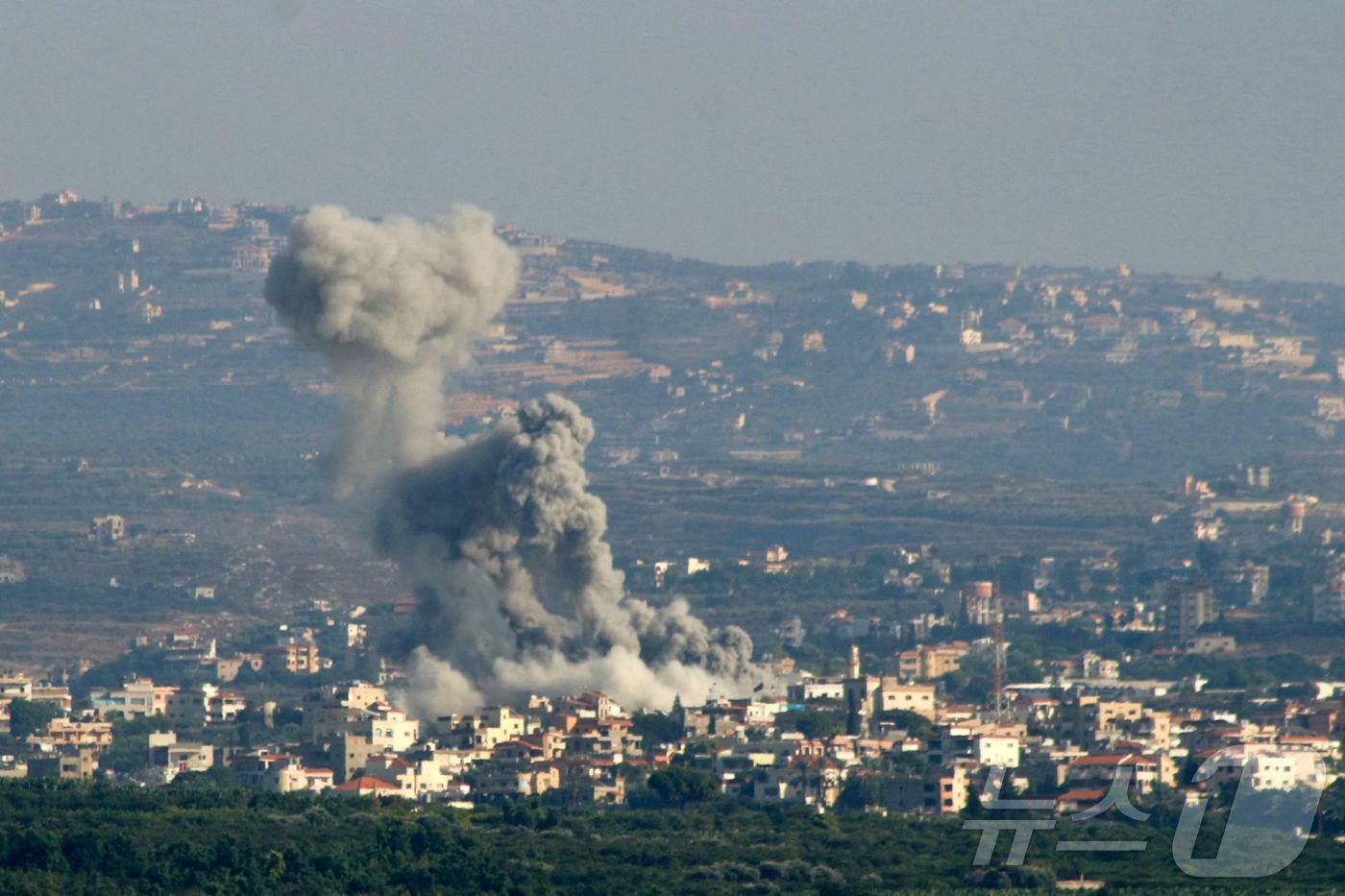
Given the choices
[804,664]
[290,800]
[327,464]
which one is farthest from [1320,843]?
[804,664]

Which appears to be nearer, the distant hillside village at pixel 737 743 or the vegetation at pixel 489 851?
the vegetation at pixel 489 851

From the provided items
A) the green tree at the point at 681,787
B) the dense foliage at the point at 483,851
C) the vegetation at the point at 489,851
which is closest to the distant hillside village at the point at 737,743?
the green tree at the point at 681,787

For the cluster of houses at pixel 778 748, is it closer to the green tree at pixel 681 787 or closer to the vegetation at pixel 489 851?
the green tree at pixel 681 787

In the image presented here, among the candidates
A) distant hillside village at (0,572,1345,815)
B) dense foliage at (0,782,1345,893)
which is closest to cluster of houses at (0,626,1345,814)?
distant hillside village at (0,572,1345,815)

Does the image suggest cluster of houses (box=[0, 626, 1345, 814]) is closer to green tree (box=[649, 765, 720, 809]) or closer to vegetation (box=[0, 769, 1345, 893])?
green tree (box=[649, 765, 720, 809])

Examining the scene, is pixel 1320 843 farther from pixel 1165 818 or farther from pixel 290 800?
pixel 290 800

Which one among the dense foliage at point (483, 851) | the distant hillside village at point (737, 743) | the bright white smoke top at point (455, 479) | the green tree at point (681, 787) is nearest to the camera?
the dense foliage at point (483, 851)

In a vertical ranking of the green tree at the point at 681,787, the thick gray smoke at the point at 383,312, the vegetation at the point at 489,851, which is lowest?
the green tree at the point at 681,787

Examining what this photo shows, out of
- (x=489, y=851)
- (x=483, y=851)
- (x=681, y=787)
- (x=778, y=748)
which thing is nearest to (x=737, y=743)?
(x=778, y=748)
